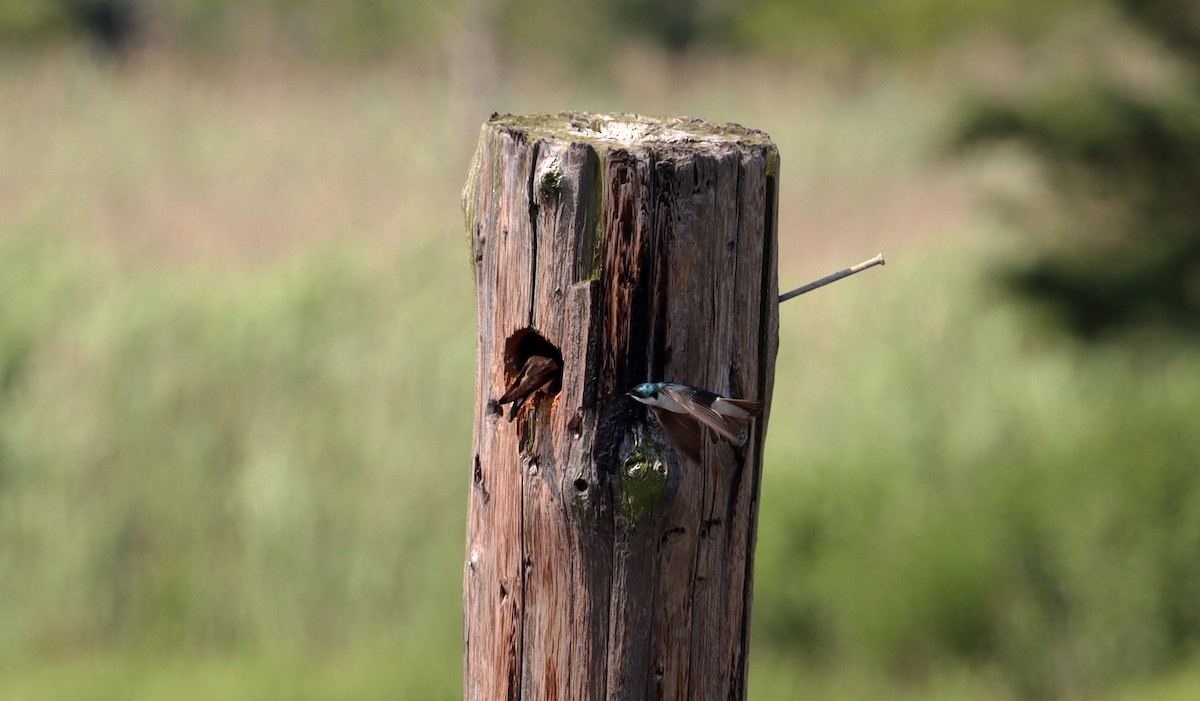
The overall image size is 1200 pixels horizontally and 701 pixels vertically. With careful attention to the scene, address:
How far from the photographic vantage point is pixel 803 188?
37.5 ft

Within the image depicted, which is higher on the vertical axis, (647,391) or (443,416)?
(443,416)

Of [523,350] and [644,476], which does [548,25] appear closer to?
[523,350]

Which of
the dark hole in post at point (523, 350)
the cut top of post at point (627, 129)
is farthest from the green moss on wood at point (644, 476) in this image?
the cut top of post at point (627, 129)

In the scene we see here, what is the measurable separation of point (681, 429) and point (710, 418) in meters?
0.04

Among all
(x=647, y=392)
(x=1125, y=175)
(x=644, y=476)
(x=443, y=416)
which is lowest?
(x=644, y=476)

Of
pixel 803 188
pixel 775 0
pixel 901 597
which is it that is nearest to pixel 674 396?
pixel 901 597

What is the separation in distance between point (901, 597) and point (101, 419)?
152 inches

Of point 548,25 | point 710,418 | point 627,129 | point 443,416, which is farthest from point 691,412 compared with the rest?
point 548,25

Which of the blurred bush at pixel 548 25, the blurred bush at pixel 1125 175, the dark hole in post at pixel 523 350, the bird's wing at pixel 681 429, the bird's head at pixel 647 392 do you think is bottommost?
the bird's wing at pixel 681 429

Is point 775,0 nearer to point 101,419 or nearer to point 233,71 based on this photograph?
point 233,71

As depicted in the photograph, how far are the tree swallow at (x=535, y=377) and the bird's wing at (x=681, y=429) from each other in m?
0.14

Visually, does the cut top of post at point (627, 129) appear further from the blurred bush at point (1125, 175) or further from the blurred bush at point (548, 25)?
the blurred bush at point (548, 25)

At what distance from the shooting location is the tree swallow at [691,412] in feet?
5.35

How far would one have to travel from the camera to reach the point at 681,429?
65.4 inches
